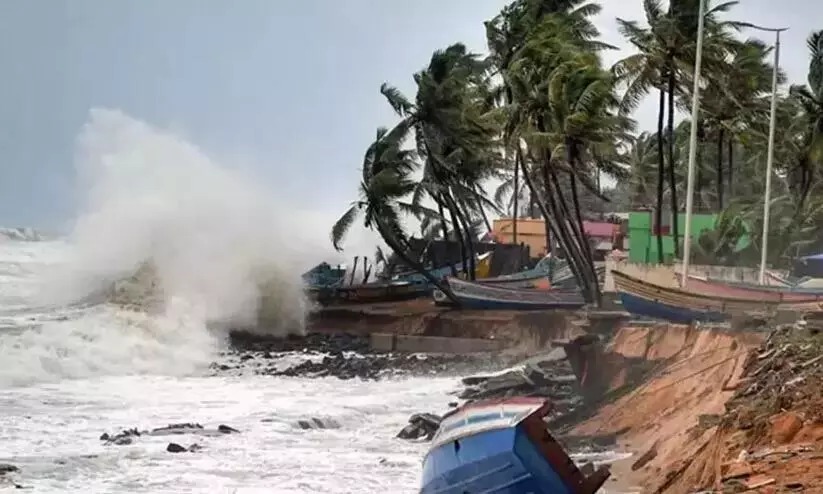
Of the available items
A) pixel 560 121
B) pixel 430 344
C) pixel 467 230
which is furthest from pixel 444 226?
pixel 560 121

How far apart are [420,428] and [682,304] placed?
650cm

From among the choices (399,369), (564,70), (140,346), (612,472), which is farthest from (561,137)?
(612,472)

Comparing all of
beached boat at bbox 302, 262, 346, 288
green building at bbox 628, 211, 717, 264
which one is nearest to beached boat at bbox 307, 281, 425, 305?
beached boat at bbox 302, 262, 346, 288

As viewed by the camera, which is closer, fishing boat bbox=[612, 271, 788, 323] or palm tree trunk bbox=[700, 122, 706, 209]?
fishing boat bbox=[612, 271, 788, 323]

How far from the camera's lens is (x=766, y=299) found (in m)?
21.0

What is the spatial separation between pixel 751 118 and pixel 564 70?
1237cm

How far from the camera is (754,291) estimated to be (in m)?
21.8

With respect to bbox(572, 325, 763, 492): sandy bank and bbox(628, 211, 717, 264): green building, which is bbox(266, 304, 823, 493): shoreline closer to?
bbox(572, 325, 763, 492): sandy bank

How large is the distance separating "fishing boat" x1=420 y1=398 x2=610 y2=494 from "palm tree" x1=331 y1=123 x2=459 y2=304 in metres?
25.1

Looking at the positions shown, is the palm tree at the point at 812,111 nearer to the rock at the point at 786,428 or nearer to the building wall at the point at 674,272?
the building wall at the point at 674,272

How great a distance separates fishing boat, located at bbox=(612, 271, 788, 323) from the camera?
65.4ft

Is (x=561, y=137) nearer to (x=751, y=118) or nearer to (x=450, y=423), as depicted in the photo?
(x=751, y=118)

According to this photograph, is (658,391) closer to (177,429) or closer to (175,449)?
(175,449)

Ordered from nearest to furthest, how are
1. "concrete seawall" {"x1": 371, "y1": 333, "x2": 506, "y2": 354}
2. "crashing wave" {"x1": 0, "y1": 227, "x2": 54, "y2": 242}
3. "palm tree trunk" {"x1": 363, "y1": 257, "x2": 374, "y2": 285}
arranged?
1. "concrete seawall" {"x1": 371, "y1": 333, "x2": 506, "y2": 354}
2. "palm tree trunk" {"x1": 363, "y1": 257, "x2": 374, "y2": 285}
3. "crashing wave" {"x1": 0, "y1": 227, "x2": 54, "y2": 242}
